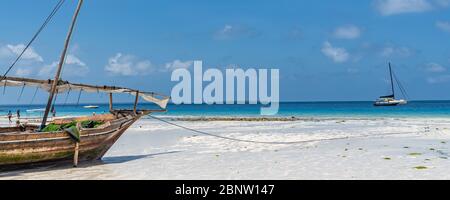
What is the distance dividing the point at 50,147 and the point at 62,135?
54 cm

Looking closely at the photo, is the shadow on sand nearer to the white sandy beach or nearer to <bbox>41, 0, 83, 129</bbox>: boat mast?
the white sandy beach

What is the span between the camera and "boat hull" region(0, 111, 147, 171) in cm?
1313

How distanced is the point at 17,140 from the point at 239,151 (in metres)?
8.93

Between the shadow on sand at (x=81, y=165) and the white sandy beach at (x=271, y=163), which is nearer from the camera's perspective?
the white sandy beach at (x=271, y=163)

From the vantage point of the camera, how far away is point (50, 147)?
14.1m

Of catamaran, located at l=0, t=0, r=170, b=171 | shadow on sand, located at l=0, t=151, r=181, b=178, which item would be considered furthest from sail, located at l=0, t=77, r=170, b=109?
shadow on sand, located at l=0, t=151, r=181, b=178

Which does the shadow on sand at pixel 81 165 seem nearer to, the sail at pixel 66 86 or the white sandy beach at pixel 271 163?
the white sandy beach at pixel 271 163

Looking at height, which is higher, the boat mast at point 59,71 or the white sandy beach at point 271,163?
the boat mast at point 59,71

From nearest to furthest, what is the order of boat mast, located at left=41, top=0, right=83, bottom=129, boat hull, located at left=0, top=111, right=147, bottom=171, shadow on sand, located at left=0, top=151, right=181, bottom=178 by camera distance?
boat hull, located at left=0, top=111, right=147, bottom=171, shadow on sand, located at left=0, top=151, right=181, bottom=178, boat mast, located at left=41, top=0, right=83, bottom=129

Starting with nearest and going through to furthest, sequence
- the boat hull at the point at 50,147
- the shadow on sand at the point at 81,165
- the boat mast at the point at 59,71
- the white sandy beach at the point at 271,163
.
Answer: the white sandy beach at the point at 271,163
the boat hull at the point at 50,147
the shadow on sand at the point at 81,165
the boat mast at the point at 59,71

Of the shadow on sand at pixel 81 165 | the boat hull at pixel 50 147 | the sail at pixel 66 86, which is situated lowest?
the shadow on sand at pixel 81 165

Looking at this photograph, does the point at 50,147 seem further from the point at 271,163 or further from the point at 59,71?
the point at 271,163

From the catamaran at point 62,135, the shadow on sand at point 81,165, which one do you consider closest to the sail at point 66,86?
the catamaran at point 62,135

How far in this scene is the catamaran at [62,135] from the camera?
13312 millimetres
